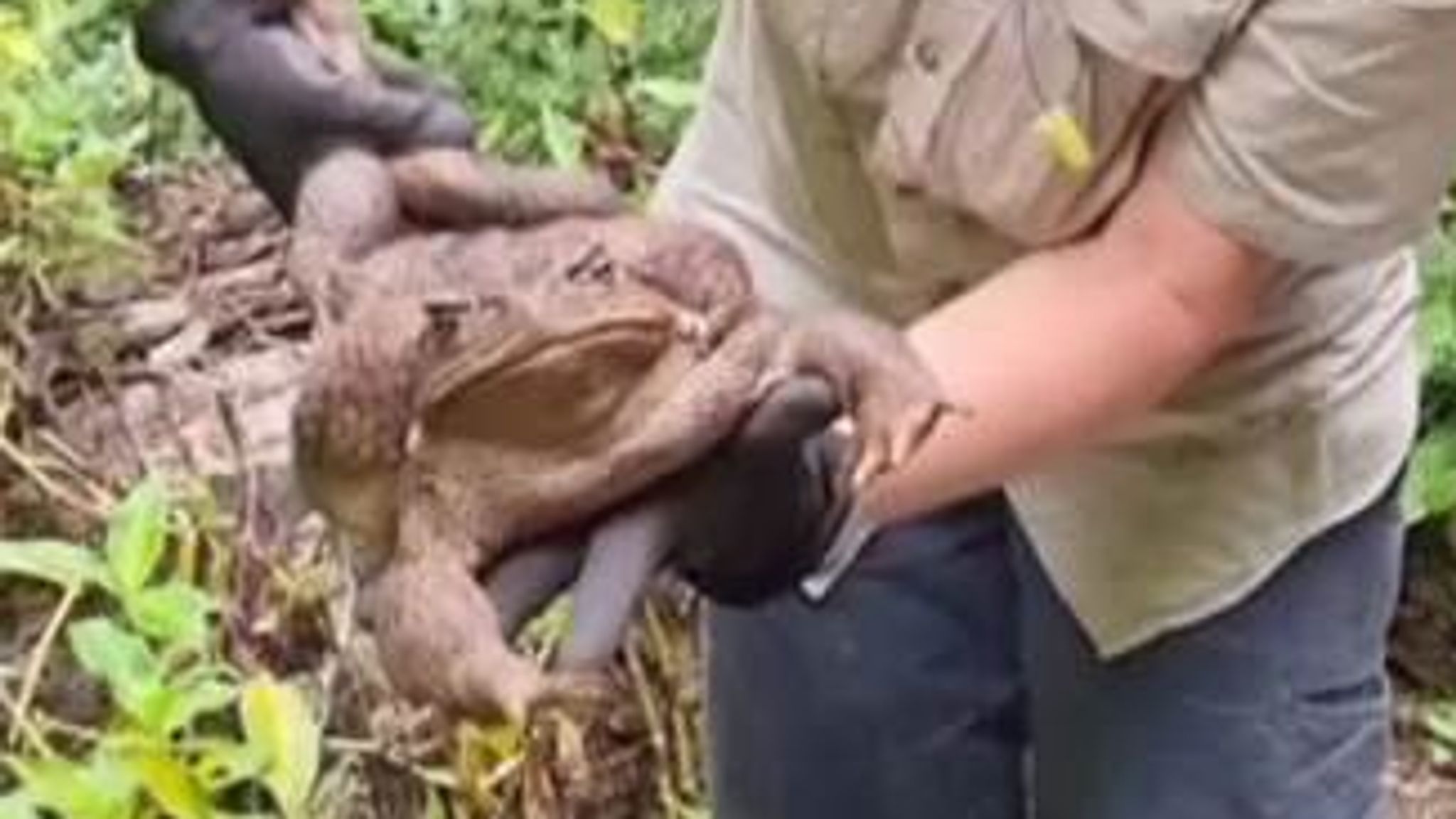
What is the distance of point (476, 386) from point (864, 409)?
0.17 meters

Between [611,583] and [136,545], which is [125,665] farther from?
[611,583]

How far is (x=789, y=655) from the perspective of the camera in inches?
77.7

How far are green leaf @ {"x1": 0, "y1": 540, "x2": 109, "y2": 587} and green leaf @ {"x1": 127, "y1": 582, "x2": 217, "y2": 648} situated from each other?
4 centimetres

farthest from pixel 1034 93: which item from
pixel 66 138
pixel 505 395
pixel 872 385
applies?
pixel 66 138

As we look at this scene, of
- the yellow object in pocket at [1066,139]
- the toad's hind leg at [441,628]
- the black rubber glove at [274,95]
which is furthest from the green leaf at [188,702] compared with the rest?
the toad's hind leg at [441,628]

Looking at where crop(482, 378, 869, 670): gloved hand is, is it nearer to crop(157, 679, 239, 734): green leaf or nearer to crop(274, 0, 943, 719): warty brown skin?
crop(274, 0, 943, 719): warty brown skin

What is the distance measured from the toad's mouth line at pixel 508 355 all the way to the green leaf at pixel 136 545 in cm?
104

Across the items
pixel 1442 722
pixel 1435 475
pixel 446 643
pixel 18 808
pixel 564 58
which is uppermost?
pixel 446 643

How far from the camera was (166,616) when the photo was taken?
7.41 ft

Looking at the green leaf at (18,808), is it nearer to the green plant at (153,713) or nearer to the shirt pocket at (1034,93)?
the green plant at (153,713)

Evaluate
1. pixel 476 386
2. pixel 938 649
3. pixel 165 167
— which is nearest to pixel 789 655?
pixel 938 649

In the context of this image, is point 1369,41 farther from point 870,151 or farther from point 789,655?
point 789,655

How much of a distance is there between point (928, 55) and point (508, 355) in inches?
16.9

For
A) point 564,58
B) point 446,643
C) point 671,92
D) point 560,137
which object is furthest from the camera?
point 564,58
